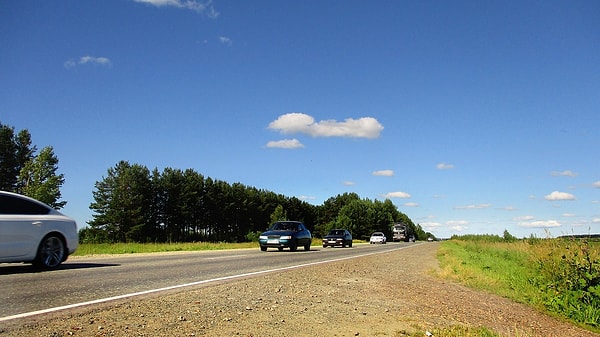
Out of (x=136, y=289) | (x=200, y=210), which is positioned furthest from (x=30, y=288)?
(x=200, y=210)

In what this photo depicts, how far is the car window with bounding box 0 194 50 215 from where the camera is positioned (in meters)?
9.34

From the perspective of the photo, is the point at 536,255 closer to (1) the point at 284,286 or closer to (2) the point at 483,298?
(2) the point at 483,298

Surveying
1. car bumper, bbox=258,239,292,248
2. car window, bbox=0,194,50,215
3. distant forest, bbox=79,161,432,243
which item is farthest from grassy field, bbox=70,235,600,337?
distant forest, bbox=79,161,432,243

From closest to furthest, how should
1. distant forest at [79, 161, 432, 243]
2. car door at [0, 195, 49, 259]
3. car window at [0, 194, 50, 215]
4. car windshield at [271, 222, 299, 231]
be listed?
car door at [0, 195, 49, 259]
car window at [0, 194, 50, 215]
car windshield at [271, 222, 299, 231]
distant forest at [79, 161, 432, 243]

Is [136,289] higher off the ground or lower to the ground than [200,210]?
lower

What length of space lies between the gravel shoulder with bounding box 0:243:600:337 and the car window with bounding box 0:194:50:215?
472 centimetres

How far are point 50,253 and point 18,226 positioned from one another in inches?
46.9

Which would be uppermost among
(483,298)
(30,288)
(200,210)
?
(200,210)

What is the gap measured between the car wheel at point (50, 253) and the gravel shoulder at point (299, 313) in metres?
4.56

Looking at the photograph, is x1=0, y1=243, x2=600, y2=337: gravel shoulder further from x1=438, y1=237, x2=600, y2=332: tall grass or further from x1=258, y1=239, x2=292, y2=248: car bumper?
x1=258, y1=239, x2=292, y2=248: car bumper

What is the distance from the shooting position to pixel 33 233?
9773 millimetres

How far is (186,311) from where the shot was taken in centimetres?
591

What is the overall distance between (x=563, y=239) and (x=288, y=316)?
10531 millimetres

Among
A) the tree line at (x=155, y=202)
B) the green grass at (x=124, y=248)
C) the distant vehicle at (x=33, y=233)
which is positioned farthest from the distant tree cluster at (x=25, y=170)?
the distant vehicle at (x=33, y=233)
